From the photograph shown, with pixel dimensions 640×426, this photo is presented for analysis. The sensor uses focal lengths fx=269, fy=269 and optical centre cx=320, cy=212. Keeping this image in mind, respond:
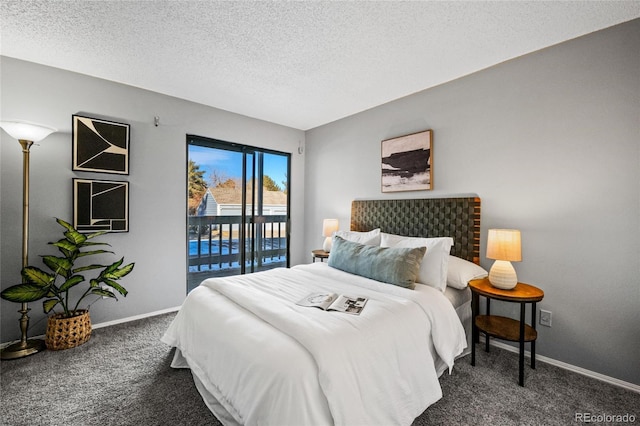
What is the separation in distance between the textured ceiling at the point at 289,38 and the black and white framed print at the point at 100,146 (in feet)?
1.70

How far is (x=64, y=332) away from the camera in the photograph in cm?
240

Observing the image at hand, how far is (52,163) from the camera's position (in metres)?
2.68

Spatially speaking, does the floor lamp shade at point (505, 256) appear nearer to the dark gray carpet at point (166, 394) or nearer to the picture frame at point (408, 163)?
the dark gray carpet at point (166, 394)

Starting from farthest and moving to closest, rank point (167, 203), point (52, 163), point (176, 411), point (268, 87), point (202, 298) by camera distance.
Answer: point (167, 203) → point (268, 87) → point (52, 163) → point (202, 298) → point (176, 411)

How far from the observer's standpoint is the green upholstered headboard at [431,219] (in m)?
2.66

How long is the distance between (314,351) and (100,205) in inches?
115

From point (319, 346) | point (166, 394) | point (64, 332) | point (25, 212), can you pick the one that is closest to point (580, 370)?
point (319, 346)

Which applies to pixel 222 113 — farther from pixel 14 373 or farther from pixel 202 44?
pixel 14 373

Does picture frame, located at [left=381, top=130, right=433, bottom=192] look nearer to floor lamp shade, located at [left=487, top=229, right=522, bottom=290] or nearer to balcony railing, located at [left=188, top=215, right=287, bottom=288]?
floor lamp shade, located at [left=487, top=229, right=522, bottom=290]

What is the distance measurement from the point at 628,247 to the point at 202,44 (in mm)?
3665

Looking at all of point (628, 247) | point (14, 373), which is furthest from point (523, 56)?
point (14, 373)

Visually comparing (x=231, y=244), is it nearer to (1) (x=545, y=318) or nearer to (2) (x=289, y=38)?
(2) (x=289, y=38)

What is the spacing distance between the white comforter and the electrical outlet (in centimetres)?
88

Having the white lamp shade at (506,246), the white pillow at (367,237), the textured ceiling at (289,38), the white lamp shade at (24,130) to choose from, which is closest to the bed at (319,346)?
the white lamp shade at (506,246)
